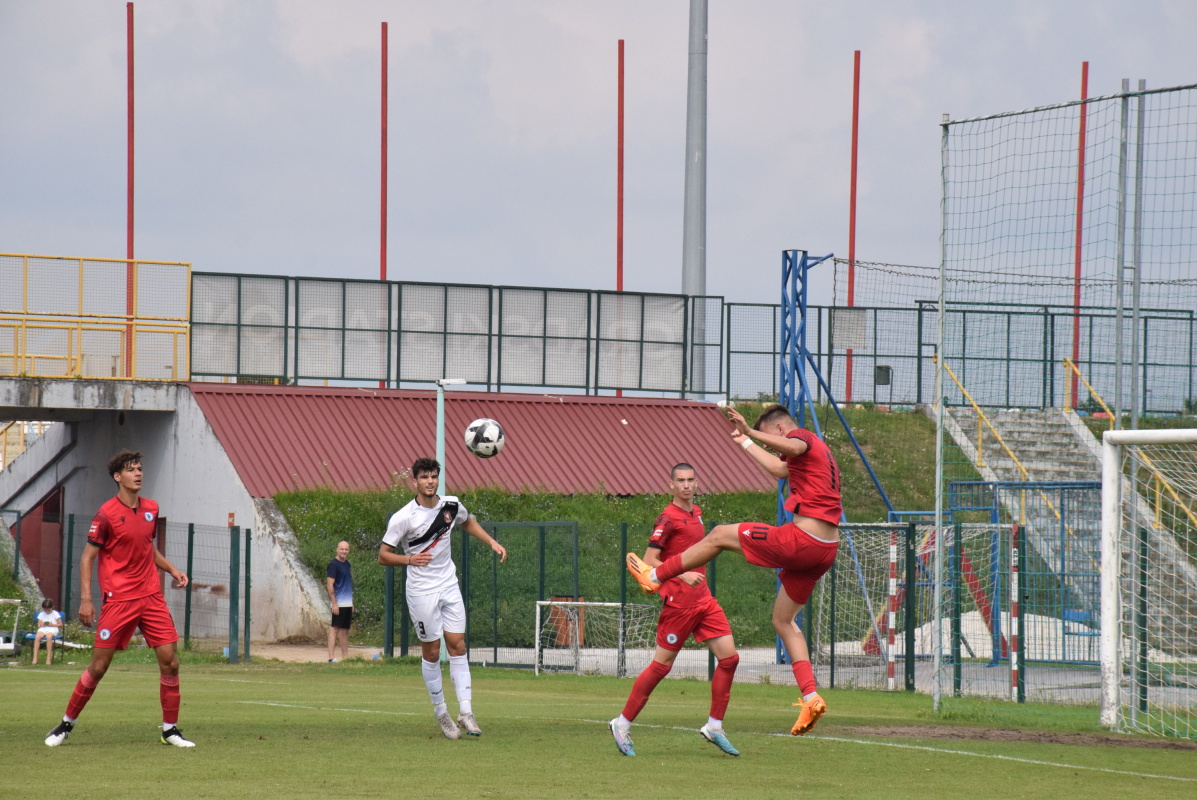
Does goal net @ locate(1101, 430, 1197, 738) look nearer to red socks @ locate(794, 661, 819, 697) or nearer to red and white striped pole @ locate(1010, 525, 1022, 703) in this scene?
red and white striped pole @ locate(1010, 525, 1022, 703)

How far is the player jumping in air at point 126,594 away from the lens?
32.2 ft

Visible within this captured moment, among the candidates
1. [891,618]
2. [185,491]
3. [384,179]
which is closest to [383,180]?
[384,179]

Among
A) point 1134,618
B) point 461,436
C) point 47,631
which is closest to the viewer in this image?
point 1134,618

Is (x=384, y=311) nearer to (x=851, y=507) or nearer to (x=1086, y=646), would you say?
(x=851, y=507)

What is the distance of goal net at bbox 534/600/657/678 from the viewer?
1955cm

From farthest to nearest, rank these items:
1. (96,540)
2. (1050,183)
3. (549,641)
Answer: (549,641) → (1050,183) → (96,540)

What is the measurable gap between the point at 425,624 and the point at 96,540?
2.42m

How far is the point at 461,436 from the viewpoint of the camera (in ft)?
102

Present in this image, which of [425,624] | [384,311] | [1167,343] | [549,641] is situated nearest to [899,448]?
[1167,343]

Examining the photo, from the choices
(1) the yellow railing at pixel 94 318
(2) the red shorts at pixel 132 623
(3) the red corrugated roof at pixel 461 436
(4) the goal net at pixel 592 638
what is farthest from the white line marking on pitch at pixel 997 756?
(1) the yellow railing at pixel 94 318

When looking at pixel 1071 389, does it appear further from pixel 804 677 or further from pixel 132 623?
pixel 132 623

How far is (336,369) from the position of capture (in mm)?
32250

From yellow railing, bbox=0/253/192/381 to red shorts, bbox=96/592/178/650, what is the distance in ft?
68.6

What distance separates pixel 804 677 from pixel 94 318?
24406 mm
